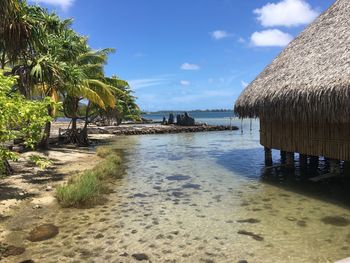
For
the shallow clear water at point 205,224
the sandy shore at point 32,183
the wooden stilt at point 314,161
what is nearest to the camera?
the shallow clear water at point 205,224

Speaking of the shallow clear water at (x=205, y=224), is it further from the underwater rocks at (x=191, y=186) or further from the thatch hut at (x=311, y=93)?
the thatch hut at (x=311, y=93)

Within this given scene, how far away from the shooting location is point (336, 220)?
328 inches

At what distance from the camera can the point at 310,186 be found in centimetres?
1195

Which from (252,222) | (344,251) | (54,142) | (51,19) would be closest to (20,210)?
(252,222)

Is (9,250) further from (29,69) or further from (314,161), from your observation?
(314,161)

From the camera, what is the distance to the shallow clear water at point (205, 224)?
21.8 ft

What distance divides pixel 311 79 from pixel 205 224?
5.55 metres

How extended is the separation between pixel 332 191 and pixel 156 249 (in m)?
6.62

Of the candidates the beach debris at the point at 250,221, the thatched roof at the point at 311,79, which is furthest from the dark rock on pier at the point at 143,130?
the beach debris at the point at 250,221

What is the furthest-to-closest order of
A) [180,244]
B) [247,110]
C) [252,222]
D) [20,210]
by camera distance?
[247,110] < [20,210] < [252,222] < [180,244]

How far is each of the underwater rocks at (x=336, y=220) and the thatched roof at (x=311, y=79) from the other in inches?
110

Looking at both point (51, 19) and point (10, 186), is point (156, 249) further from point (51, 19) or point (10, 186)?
point (51, 19)

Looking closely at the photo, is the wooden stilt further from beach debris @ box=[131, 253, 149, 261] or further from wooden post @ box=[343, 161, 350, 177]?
beach debris @ box=[131, 253, 149, 261]

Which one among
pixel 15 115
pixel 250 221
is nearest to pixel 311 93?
pixel 250 221
